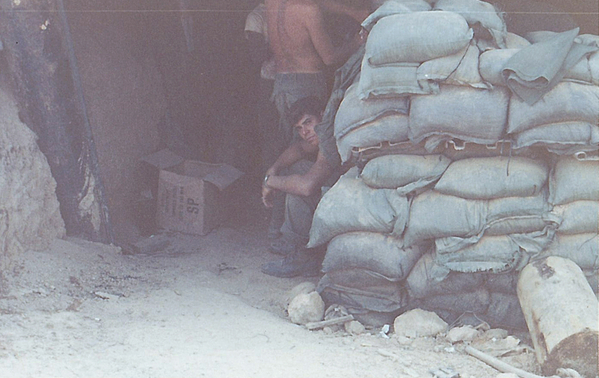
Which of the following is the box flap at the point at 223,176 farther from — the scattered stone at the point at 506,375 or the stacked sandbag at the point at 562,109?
the scattered stone at the point at 506,375

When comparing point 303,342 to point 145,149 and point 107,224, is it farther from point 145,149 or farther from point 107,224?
point 145,149

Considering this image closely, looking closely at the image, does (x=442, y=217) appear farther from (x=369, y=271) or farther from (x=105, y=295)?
(x=105, y=295)

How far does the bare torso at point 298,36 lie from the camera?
4359 mm

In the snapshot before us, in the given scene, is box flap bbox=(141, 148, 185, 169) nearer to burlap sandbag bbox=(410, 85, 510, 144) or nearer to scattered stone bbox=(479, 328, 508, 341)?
burlap sandbag bbox=(410, 85, 510, 144)

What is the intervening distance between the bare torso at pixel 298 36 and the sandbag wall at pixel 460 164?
3.93 ft

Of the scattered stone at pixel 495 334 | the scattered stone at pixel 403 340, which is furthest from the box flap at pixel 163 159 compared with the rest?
the scattered stone at pixel 495 334

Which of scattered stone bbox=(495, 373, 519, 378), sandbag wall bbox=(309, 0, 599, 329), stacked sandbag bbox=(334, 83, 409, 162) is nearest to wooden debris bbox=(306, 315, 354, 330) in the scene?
sandbag wall bbox=(309, 0, 599, 329)

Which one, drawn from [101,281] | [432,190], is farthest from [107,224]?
[432,190]

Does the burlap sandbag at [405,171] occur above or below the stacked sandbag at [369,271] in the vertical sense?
above

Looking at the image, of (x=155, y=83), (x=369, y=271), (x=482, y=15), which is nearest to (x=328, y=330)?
(x=369, y=271)

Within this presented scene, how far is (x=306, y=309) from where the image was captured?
3.28m

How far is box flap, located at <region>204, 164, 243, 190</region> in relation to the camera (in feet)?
15.8

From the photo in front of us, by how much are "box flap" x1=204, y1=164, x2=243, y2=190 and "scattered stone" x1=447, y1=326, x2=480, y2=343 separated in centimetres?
236

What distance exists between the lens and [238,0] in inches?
222
